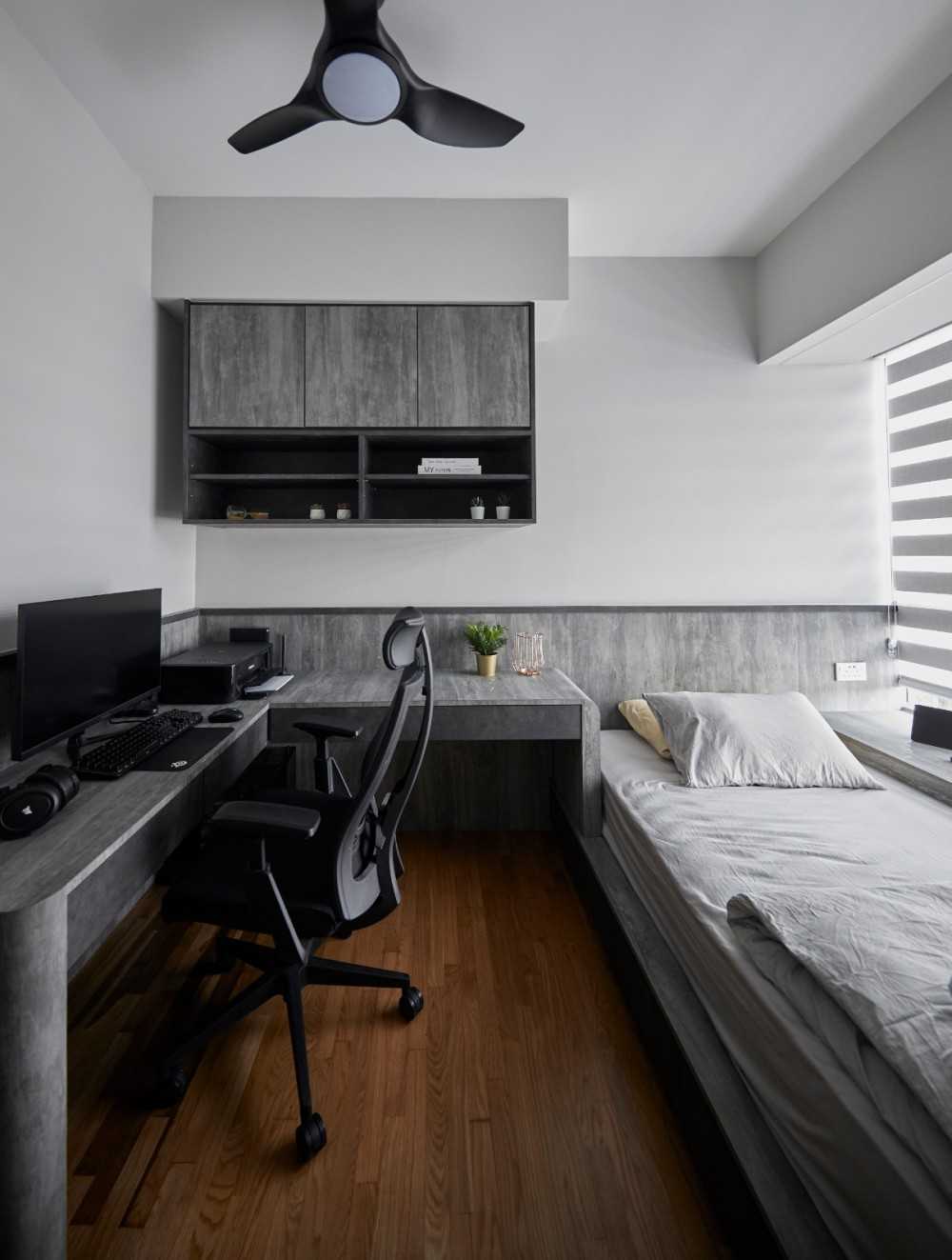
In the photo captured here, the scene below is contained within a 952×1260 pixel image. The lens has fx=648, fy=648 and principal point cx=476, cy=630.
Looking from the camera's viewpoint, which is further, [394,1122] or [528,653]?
[528,653]

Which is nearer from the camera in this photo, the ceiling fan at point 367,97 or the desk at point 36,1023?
the desk at point 36,1023

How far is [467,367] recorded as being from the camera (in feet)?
9.15

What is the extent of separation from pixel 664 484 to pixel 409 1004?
8.21 feet

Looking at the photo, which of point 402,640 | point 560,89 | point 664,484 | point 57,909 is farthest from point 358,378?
point 57,909

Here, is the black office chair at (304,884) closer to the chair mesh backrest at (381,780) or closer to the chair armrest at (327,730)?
the chair mesh backrest at (381,780)

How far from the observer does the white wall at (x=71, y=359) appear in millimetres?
1836

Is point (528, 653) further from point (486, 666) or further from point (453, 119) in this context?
point (453, 119)

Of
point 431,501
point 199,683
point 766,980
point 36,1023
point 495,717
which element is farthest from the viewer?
point 431,501

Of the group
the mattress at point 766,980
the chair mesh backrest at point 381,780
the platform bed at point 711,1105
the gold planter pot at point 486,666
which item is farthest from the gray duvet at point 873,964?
the gold planter pot at point 486,666

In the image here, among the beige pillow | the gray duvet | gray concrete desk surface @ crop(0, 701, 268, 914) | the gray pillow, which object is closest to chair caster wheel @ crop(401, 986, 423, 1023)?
gray concrete desk surface @ crop(0, 701, 268, 914)

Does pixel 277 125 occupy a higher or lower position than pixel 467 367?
higher

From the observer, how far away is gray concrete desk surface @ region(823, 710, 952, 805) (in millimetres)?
2209

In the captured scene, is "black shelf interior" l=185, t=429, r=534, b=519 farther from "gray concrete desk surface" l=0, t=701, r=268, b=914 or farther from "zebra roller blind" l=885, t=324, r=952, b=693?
"zebra roller blind" l=885, t=324, r=952, b=693

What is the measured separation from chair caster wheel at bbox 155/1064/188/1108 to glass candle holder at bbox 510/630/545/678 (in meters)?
1.94
